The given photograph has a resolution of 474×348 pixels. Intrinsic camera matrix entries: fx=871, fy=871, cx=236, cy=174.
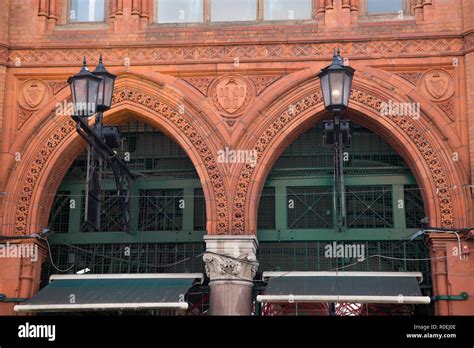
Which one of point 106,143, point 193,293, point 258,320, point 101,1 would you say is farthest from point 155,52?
point 258,320

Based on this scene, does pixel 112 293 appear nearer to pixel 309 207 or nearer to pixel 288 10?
pixel 309 207

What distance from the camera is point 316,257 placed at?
1806 centimetres

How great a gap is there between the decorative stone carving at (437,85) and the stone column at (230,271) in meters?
4.66

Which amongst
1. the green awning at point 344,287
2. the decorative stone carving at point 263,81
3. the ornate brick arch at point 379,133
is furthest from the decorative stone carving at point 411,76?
the green awning at point 344,287

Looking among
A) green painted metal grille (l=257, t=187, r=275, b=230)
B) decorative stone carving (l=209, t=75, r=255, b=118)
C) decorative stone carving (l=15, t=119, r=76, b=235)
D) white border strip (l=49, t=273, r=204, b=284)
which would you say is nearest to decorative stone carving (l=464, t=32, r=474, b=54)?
decorative stone carving (l=209, t=75, r=255, b=118)

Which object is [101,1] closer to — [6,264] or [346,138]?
[6,264]

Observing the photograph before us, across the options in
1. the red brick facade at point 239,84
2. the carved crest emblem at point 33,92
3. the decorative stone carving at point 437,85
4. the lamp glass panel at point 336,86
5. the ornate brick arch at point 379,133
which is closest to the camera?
the lamp glass panel at point 336,86

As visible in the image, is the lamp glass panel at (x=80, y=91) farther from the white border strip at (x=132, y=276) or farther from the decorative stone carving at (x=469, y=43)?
the decorative stone carving at (x=469, y=43)

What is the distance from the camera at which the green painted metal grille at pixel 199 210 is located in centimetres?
1848

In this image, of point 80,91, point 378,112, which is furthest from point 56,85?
point 378,112

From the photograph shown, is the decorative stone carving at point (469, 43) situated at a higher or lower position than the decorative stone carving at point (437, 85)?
higher

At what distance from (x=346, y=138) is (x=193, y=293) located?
5.22 metres

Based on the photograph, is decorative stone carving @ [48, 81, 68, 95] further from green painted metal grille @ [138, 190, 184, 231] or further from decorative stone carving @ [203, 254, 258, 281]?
decorative stone carving @ [203, 254, 258, 281]

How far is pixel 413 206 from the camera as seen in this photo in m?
18.1
